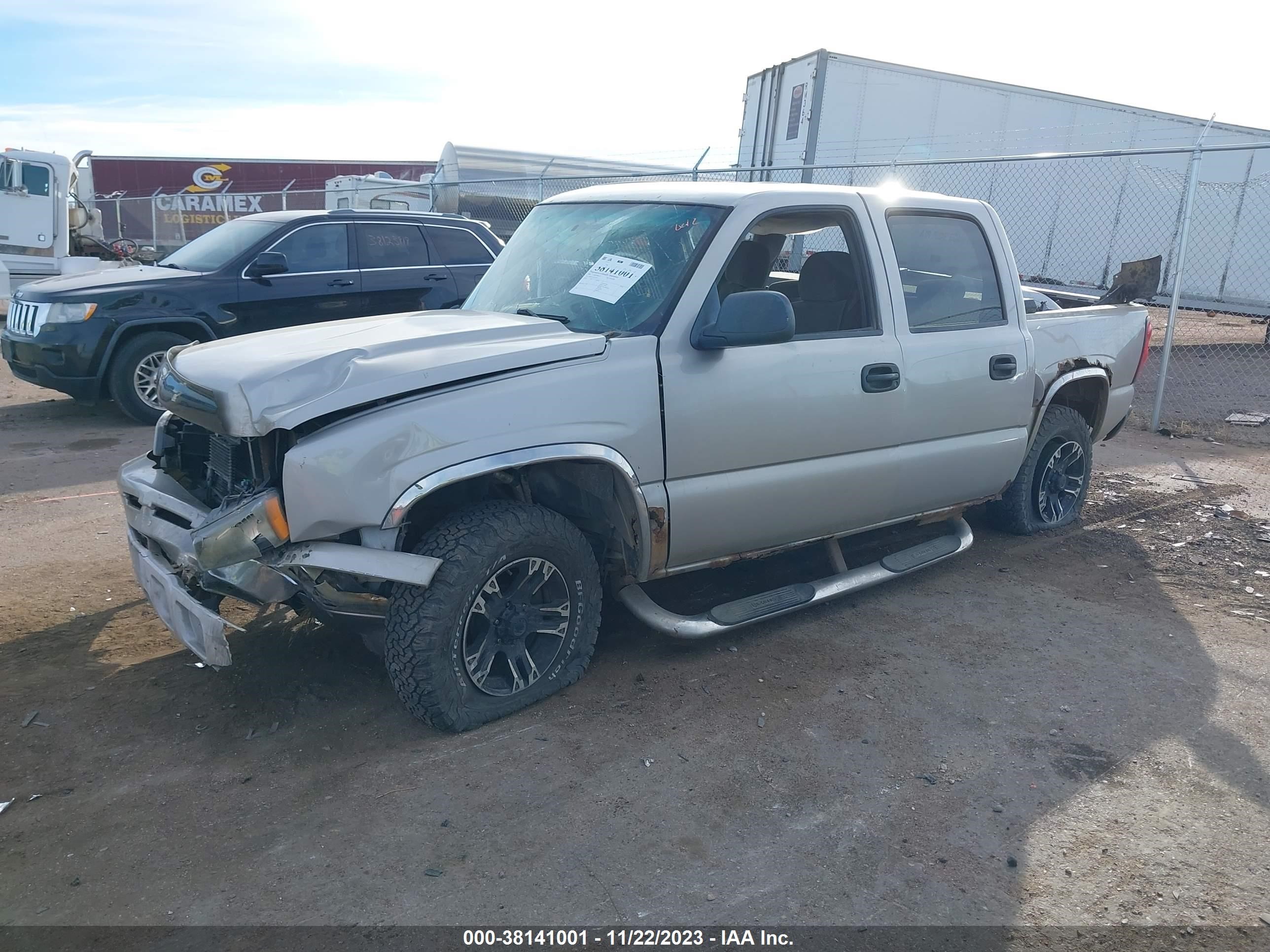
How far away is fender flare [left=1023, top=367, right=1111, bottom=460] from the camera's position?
17.3ft

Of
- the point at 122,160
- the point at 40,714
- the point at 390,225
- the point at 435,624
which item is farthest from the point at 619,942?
the point at 122,160

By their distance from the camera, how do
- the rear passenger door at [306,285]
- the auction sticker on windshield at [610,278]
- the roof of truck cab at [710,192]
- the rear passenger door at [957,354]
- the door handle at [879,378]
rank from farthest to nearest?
the rear passenger door at [306,285]
the rear passenger door at [957,354]
the door handle at [879,378]
the roof of truck cab at [710,192]
the auction sticker on windshield at [610,278]

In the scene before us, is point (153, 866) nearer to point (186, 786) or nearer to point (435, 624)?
point (186, 786)

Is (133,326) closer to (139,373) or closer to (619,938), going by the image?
(139,373)

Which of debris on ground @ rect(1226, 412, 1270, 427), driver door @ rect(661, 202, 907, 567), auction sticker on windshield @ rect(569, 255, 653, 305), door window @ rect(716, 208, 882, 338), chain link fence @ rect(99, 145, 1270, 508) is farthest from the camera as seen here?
chain link fence @ rect(99, 145, 1270, 508)

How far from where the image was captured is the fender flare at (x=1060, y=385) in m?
5.28

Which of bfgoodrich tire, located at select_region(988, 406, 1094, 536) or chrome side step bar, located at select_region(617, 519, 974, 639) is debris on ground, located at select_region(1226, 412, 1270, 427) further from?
chrome side step bar, located at select_region(617, 519, 974, 639)

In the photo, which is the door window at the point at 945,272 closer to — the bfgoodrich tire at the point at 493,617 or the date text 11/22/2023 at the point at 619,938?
the bfgoodrich tire at the point at 493,617

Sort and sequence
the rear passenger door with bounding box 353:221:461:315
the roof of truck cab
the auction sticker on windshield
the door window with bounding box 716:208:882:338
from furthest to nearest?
1. the rear passenger door with bounding box 353:221:461:315
2. the door window with bounding box 716:208:882:338
3. the roof of truck cab
4. the auction sticker on windshield

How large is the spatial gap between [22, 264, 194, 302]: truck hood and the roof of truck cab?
526 cm

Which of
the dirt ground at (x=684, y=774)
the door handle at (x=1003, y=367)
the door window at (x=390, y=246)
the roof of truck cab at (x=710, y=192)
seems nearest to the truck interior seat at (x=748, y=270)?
the roof of truck cab at (x=710, y=192)

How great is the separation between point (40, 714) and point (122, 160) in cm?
2976

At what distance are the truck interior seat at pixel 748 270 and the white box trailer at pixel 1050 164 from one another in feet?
31.4

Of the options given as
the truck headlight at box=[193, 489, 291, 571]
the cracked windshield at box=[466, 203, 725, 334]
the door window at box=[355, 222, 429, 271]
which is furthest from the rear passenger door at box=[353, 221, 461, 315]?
the truck headlight at box=[193, 489, 291, 571]
